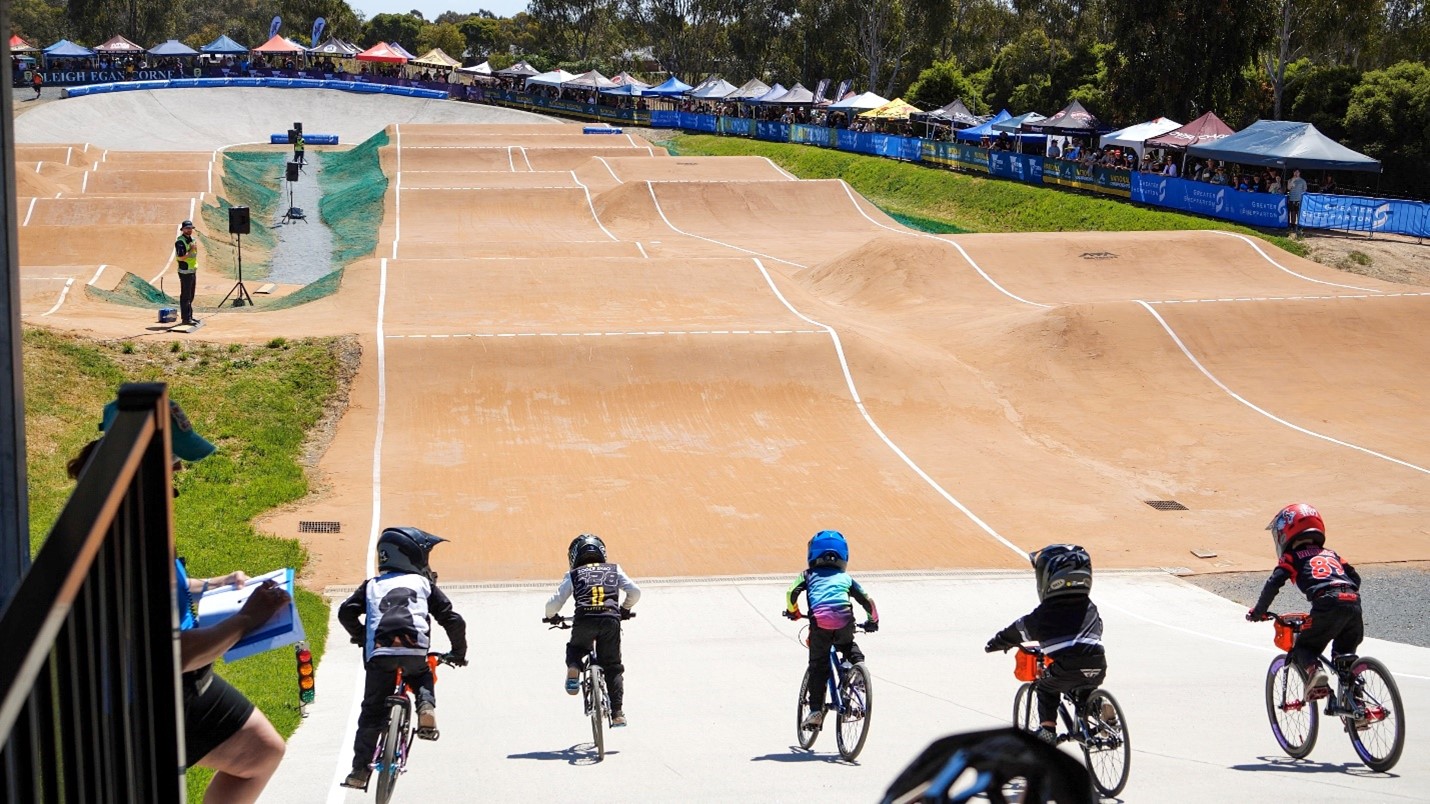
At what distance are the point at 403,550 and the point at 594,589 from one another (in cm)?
159

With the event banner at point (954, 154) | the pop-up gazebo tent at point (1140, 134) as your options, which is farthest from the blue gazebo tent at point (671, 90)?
the pop-up gazebo tent at point (1140, 134)

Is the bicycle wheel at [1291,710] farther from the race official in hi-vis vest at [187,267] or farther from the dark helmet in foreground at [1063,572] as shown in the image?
the race official in hi-vis vest at [187,267]

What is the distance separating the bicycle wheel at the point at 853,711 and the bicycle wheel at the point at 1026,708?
2.93ft

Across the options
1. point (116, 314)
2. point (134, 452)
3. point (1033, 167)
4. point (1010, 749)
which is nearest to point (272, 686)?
point (134, 452)

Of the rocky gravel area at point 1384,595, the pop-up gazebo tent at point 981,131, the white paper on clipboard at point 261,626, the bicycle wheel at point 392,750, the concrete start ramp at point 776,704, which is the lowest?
the rocky gravel area at point 1384,595

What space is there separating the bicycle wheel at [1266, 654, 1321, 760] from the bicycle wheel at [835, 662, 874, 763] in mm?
2600

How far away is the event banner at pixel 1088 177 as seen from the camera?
139 ft

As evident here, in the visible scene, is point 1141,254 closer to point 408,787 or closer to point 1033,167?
point 1033,167

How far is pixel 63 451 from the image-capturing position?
17188 millimetres

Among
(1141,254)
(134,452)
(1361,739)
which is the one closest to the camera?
(134,452)

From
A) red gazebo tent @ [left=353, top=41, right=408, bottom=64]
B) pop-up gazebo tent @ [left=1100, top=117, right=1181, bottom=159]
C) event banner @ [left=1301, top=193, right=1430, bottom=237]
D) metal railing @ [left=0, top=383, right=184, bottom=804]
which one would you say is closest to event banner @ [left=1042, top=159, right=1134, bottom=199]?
pop-up gazebo tent @ [left=1100, top=117, right=1181, bottom=159]

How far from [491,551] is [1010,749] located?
14.3 metres

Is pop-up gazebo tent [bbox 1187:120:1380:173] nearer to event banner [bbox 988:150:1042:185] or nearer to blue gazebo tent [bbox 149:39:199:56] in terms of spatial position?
event banner [bbox 988:150:1042:185]

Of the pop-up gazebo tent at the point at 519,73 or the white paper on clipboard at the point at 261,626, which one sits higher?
the pop-up gazebo tent at the point at 519,73
